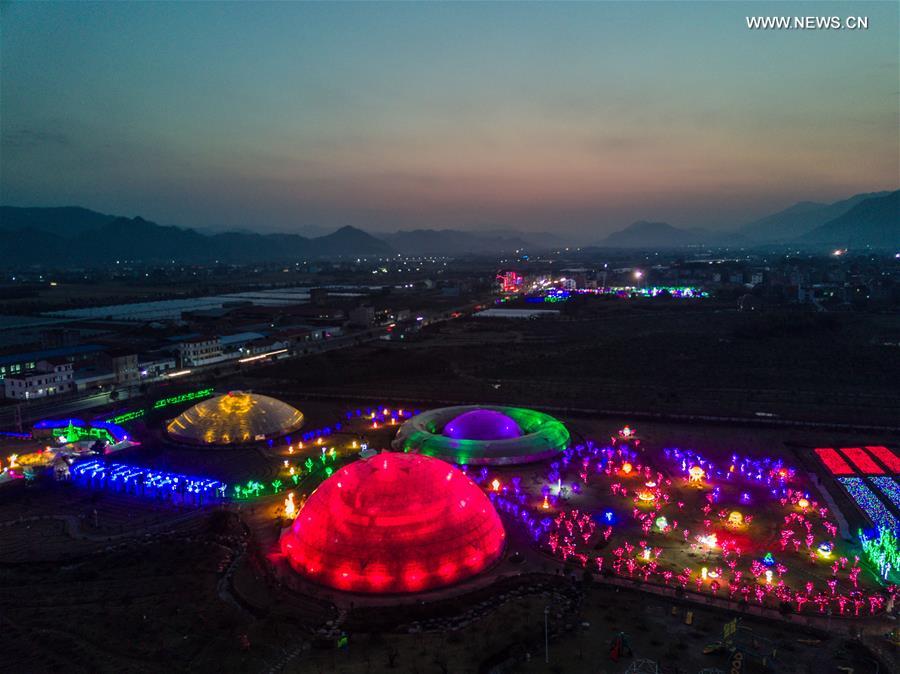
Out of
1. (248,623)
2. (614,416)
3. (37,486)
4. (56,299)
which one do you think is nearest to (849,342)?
(614,416)

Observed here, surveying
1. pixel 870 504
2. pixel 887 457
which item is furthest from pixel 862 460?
pixel 870 504

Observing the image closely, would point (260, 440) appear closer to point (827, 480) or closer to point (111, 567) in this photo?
point (111, 567)

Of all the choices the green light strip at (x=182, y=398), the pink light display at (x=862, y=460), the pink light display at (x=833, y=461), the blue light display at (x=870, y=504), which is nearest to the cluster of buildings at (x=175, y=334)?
the green light strip at (x=182, y=398)

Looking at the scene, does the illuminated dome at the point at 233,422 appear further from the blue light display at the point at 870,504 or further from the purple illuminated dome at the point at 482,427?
the blue light display at the point at 870,504

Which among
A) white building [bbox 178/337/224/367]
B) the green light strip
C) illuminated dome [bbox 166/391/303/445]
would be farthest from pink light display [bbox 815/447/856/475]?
white building [bbox 178/337/224/367]

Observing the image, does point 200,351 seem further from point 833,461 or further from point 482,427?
point 833,461

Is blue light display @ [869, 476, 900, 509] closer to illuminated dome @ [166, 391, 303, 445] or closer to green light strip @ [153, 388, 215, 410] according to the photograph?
illuminated dome @ [166, 391, 303, 445]
